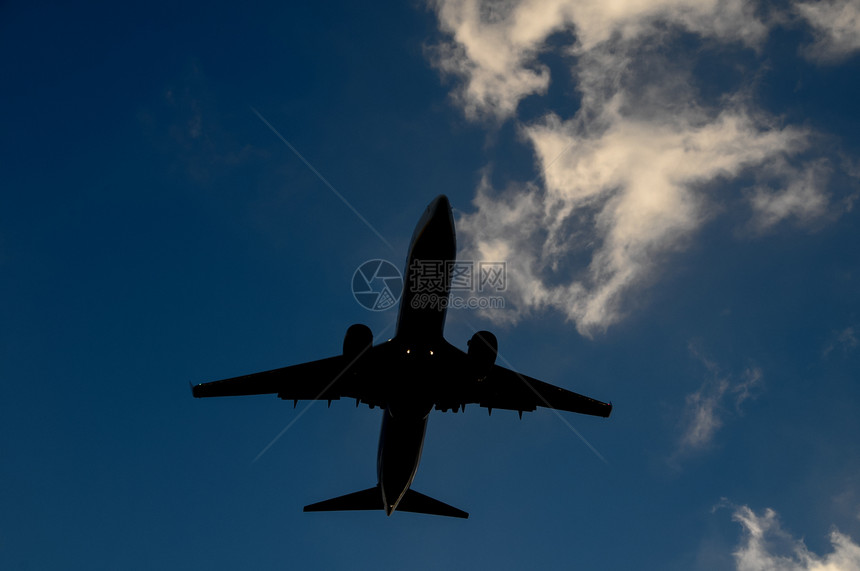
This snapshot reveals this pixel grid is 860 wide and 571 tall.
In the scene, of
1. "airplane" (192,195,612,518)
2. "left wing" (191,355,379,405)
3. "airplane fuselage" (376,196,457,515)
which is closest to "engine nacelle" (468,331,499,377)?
"airplane" (192,195,612,518)

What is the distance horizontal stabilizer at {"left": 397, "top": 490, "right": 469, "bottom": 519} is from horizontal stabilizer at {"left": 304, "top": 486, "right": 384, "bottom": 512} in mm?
1399

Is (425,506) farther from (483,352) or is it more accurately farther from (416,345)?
(483,352)

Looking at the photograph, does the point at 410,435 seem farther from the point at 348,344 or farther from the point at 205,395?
the point at 205,395

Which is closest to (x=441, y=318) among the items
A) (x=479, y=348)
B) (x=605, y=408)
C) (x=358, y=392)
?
(x=479, y=348)

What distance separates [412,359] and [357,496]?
11.1 meters

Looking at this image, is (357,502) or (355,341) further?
(357,502)

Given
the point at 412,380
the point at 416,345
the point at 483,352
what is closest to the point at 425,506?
the point at 412,380

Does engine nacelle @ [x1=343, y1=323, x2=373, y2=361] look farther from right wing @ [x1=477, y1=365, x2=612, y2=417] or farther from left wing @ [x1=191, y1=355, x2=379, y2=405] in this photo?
right wing @ [x1=477, y1=365, x2=612, y2=417]

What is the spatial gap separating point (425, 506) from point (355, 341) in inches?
523

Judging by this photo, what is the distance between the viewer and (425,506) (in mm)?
34406

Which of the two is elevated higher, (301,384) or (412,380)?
(301,384)

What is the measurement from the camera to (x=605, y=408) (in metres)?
32.3

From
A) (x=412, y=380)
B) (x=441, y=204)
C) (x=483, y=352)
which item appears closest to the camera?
(x=441, y=204)

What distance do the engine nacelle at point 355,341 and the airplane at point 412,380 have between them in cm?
5
